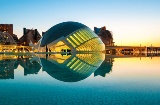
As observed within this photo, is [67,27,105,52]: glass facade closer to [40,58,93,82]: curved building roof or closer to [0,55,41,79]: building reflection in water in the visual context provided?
[0,55,41,79]: building reflection in water

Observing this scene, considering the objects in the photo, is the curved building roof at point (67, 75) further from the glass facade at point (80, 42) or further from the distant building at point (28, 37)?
the distant building at point (28, 37)

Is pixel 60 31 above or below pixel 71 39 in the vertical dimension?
above

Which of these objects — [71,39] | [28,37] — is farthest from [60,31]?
[28,37]

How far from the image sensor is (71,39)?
72.8 metres

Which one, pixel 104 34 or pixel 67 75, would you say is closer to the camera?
pixel 67 75

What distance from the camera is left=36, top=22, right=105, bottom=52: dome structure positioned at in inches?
2842

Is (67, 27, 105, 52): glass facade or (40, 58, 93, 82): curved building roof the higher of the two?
(67, 27, 105, 52): glass facade

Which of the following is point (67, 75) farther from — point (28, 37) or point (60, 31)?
point (28, 37)

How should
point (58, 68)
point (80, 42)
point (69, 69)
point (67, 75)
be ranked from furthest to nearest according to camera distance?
point (80, 42), point (58, 68), point (69, 69), point (67, 75)

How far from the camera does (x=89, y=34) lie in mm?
76875

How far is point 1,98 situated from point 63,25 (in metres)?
77.4

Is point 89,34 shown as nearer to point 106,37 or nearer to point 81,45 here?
point 81,45

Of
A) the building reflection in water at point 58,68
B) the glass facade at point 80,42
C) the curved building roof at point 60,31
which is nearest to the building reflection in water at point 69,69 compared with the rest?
the building reflection in water at point 58,68

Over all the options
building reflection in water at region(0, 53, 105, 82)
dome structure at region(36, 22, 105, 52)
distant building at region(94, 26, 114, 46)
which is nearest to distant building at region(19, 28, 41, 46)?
distant building at region(94, 26, 114, 46)
